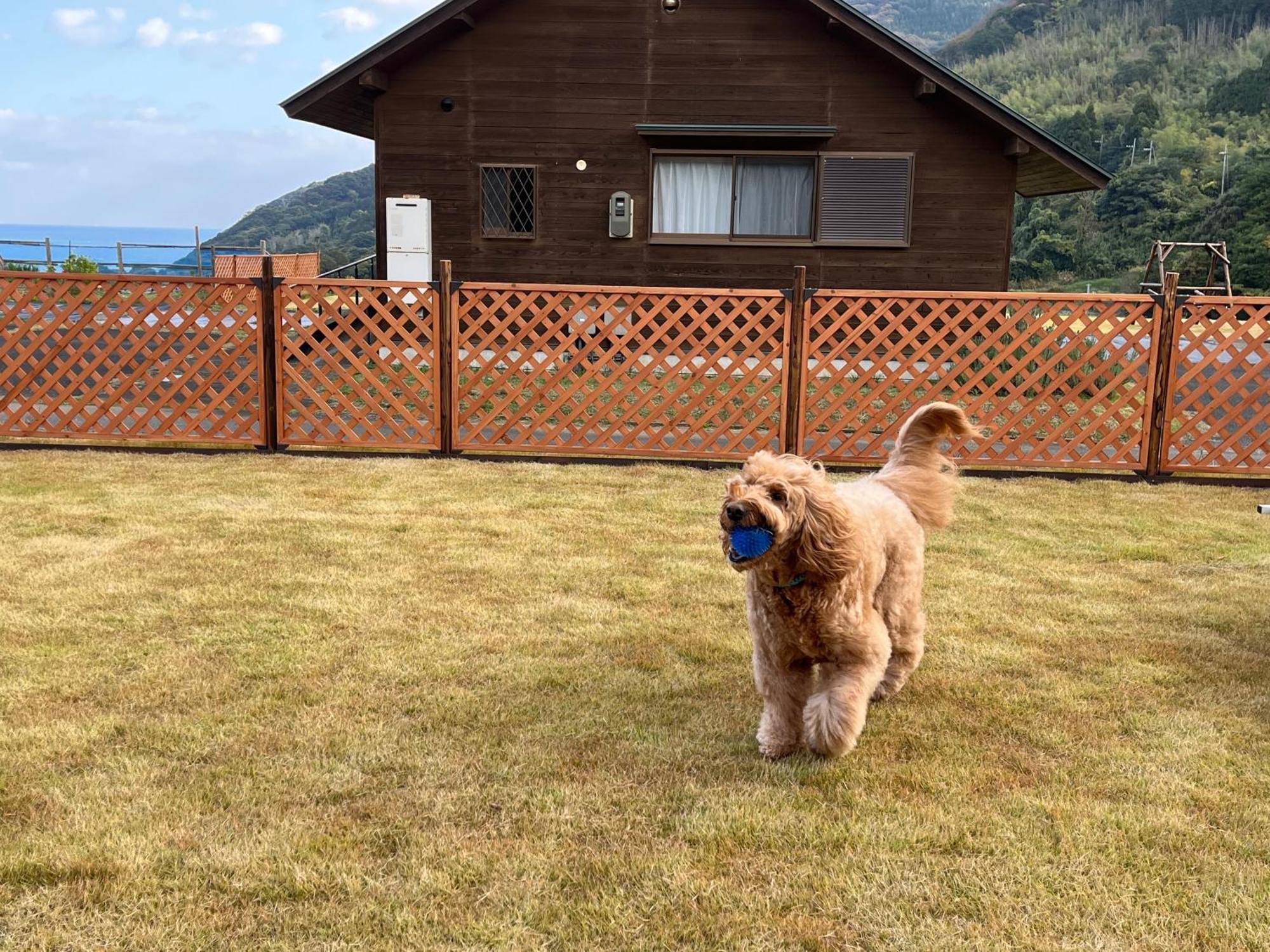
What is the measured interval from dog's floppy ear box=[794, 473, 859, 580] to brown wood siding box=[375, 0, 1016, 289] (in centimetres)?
1074

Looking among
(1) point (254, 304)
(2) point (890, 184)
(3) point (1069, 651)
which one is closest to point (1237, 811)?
(3) point (1069, 651)

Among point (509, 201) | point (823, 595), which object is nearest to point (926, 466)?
point (823, 595)

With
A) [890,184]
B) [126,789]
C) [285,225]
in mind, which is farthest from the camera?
[285,225]

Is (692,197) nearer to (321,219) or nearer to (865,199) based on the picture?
(865,199)

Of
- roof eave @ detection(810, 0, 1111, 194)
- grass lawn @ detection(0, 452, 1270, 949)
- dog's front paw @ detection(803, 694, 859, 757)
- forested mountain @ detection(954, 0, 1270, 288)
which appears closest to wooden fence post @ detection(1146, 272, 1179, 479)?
grass lawn @ detection(0, 452, 1270, 949)

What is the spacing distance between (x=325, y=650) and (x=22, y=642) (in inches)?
46.9

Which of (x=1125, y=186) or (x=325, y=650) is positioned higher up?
(x=1125, y=186)

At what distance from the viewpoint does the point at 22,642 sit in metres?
3.95

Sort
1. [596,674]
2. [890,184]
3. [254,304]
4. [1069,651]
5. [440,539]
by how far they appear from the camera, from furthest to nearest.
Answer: [890,184] < [254,304] < [440,539] < [1069,651] < [596,674]

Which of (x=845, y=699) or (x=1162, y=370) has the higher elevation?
(x=1162, y=370)

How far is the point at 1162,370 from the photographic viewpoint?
25.5 ft

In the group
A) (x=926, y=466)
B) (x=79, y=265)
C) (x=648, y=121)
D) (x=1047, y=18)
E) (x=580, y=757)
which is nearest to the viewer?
(x=580, y=757)

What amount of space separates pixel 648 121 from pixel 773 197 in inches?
76.1

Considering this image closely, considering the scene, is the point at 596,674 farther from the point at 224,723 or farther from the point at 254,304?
the point at 254,304
